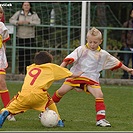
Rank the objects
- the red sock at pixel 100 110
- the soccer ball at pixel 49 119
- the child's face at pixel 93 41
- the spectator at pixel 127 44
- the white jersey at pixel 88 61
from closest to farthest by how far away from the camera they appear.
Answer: the soccer ball at pixel 49 119, the red sock at pixel 100 110, the child's face at pixel 93 41, the white jersey at pixel 88 61, the spectator at pixel 127 44

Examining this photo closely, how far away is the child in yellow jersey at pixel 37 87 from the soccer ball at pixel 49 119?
0.30 ft

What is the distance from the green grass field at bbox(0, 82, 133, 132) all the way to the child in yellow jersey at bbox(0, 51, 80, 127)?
26 centimetres

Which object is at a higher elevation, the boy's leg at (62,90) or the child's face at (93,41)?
the child's face at (93,41)

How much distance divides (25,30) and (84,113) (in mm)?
5870

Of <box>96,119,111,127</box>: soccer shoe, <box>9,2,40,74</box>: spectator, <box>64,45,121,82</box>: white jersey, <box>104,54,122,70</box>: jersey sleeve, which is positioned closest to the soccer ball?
<box>96,119,111,127</box>: soccer shoe

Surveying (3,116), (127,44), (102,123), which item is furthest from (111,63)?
(127,44)

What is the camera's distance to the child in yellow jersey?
8328mm

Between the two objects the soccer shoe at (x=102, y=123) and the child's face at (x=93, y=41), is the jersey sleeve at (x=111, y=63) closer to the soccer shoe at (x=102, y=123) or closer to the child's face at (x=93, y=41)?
the child's face at (x=93, y=41)

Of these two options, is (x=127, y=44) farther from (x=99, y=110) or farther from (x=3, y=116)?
(x=3, y=116)

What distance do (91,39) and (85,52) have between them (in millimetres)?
235

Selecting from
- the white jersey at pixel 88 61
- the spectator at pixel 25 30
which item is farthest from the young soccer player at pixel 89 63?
the spectator at pixel 25 30

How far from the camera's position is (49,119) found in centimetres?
836

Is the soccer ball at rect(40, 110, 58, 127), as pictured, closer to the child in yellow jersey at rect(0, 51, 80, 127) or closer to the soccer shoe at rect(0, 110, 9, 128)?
the child in yellow jersey at rect(0, 51, 80, 127)

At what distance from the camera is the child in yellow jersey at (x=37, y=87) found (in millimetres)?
8328
